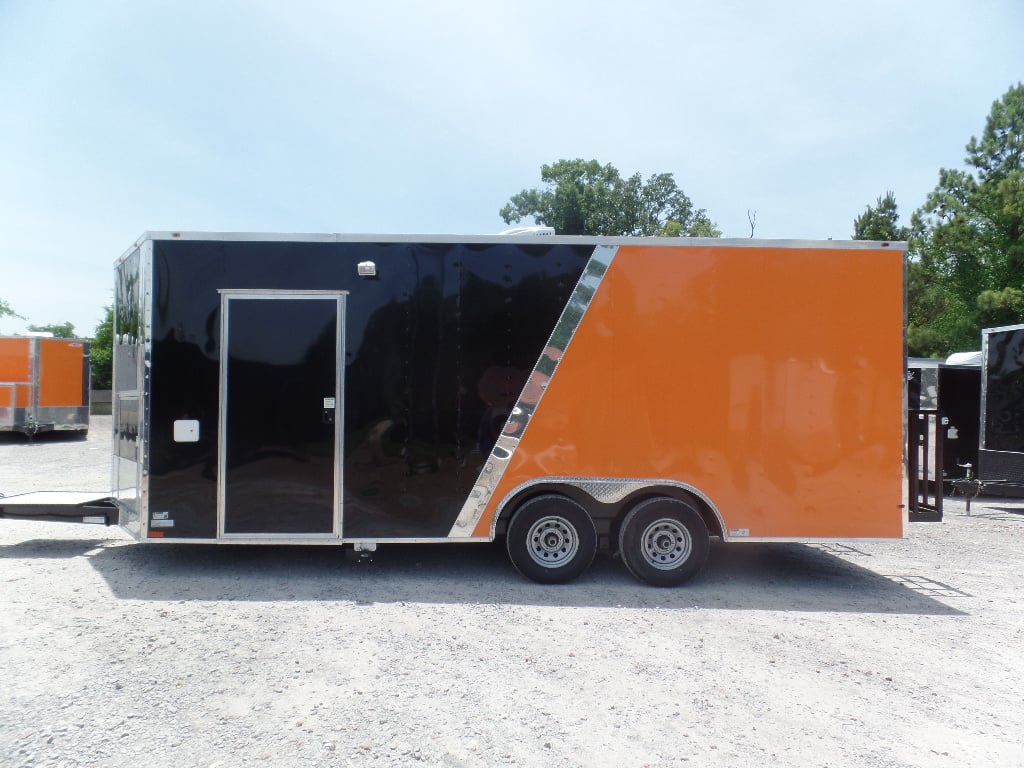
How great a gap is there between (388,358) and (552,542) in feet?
7.12

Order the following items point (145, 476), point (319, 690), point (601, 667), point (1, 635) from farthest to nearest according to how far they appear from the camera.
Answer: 1. point (145, 476)
2. point (1, 635)
3. point (601, 667)
4. point (319, 690)

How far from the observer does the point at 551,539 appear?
5.73 metres

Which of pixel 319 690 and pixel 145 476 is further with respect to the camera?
pixel 145 476

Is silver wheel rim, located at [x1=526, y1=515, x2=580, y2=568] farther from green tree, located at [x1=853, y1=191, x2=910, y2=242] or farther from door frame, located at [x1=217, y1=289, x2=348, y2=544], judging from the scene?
green tree, located at [x1=853, y1=191, x2=910, y2=242]

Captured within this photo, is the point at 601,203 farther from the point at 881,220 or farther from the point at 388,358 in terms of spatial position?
the point at 388,358

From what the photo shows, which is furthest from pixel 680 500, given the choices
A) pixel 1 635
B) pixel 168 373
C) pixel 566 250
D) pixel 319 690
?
pixel 1 635

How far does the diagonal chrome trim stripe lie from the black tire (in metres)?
1.22

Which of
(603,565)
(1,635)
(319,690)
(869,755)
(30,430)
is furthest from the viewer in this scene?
(30,430)

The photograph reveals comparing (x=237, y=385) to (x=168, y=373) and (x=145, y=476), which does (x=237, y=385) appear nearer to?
(x=168, y=373)

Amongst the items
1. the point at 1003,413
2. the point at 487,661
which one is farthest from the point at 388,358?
the point at 1003,413

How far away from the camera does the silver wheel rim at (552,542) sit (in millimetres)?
5672

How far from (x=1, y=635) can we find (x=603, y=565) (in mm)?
4765

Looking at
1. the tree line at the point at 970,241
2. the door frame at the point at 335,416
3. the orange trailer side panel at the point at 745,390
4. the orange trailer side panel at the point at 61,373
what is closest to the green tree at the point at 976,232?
the tree line at the point at 970,241

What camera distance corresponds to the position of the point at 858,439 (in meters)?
5.61
